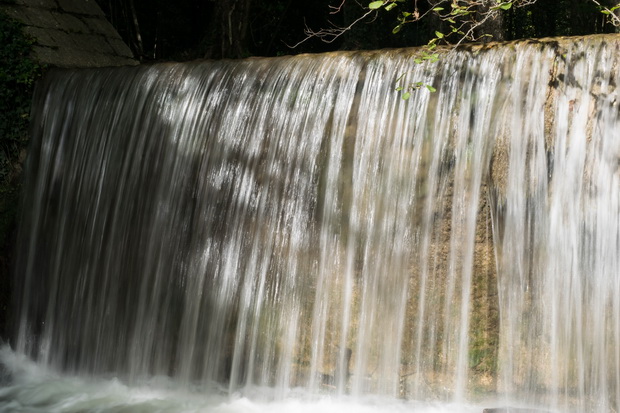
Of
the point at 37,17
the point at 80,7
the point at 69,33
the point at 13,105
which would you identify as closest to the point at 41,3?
the point at 37,17

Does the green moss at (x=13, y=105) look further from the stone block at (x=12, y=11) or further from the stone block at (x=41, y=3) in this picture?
the stone block at (x=41, y=3)

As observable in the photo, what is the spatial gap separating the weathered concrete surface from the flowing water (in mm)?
1065

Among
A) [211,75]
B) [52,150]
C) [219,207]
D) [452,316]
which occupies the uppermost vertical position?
[211,75]

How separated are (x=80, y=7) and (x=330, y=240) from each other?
188 inches

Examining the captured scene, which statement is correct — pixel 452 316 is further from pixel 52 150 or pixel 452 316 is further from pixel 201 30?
pixel 201 30

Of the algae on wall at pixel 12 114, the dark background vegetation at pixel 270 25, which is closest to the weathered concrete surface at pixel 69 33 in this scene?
the algae on wall at pixel 12 114

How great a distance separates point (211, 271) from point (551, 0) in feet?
33.6

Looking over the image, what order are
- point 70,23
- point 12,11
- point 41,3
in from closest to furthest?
point 12,11, point 41,3, point 70,23

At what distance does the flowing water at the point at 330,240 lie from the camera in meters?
4.77

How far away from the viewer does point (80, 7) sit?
867cm

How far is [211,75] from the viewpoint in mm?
6488

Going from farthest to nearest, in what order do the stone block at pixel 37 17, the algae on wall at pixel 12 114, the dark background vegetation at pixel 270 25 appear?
the dark background vegetation at pixel 270 25, the stone block at pixel 37 17, the algae on wall at pixel 12 114

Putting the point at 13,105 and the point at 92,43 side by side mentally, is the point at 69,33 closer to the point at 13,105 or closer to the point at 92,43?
the point at 92,43

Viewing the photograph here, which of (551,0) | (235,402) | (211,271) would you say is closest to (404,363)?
(235,402)
